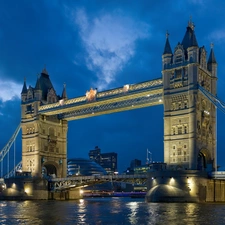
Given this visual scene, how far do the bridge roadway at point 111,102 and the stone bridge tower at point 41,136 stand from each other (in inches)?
94.3

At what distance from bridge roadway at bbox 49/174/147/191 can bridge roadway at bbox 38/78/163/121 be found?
14.0 metres

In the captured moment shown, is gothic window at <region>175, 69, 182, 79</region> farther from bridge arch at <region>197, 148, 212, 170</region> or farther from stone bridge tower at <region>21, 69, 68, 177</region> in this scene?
stone bridge tower at <region>21, 69, 68, 177</region>

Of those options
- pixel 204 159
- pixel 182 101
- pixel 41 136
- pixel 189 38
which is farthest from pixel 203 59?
A: pixel 41 136

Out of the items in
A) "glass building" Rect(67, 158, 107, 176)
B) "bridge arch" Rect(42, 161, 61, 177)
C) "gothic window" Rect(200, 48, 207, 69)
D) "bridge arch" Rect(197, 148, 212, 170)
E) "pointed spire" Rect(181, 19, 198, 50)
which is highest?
"pointed spire" Rect(181, 19, 198, 50)

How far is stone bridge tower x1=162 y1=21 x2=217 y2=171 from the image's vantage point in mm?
77438

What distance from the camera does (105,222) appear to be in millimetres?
39906

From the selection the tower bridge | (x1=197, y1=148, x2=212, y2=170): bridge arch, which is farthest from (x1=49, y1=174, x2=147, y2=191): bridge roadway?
(x1=197, y1=148, x2=212, y2=170): bridge arch

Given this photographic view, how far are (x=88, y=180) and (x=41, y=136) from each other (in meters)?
17.2

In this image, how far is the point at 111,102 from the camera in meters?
92.2

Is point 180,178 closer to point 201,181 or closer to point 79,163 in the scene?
point 201,181

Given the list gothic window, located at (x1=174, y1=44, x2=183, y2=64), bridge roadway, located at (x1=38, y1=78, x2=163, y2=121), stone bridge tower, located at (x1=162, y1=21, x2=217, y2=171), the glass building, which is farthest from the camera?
the glass building

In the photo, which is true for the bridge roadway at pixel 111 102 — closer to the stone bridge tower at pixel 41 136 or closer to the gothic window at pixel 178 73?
the stone bridge tower at pixel 41 136

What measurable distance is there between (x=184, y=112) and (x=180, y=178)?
1230cm

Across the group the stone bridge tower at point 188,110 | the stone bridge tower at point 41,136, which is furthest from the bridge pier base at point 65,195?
the stone bridge tower at point 188,110
